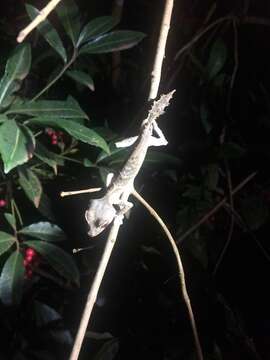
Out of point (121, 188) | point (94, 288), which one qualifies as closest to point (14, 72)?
point (121, 188)

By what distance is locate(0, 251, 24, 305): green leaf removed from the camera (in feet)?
2.76

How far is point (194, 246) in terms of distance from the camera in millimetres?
1220

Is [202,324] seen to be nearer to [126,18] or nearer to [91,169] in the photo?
[91,169]

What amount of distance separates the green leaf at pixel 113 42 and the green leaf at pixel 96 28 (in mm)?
11

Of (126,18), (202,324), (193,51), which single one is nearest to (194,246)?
(202,324)

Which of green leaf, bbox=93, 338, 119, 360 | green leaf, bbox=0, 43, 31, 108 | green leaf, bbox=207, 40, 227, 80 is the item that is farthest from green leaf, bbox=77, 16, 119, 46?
green leaf, bbox=93, 338, 119, 360

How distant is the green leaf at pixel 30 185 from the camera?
809 millimetres

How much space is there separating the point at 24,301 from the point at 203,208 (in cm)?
52

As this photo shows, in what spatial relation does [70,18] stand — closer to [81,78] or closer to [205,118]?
[81,78]

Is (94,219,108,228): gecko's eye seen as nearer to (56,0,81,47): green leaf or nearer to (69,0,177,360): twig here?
(69,0,177,360): twig

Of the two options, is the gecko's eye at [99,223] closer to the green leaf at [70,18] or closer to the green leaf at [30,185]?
the green leaf at [30,185]

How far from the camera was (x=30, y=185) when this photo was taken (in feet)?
2.69

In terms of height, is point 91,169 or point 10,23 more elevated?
point 10,23

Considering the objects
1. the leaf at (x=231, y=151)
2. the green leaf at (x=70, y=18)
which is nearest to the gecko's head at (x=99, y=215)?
the green leaf at (x=70, y=18)
